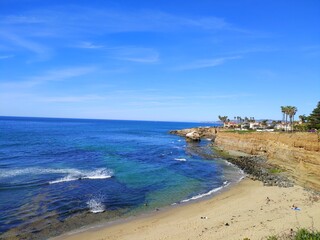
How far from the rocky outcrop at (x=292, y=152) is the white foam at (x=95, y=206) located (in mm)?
22321

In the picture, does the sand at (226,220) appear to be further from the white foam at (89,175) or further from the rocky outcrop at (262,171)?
the white foam at (89,175)

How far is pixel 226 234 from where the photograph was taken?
63.7 ft

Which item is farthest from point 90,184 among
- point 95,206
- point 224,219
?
point 224,219

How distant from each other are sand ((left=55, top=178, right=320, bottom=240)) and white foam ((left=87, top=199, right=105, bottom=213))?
355 centimetres

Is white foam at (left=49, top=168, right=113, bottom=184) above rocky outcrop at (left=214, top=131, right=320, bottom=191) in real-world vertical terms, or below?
below

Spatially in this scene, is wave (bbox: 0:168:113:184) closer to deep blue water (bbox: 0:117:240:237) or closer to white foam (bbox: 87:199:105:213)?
deep blue water (bbox: 0:117:240:237)

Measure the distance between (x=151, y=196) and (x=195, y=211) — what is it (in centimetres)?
619

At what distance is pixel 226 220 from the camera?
22625 mm

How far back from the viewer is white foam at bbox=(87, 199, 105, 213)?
25139mm

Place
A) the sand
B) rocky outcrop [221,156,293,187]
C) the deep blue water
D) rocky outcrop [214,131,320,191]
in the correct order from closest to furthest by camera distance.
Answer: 1. the sand
2. the deep blue water
3. rocky outcrop [221,156,293,187]
4. rocky outcrop [214,131,320,191]

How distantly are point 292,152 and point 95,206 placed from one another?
32522 mm

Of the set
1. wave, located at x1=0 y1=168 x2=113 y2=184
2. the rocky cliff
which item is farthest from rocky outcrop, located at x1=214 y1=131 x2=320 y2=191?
wave, located at x1=0 y1=168 x2=113 y2=184

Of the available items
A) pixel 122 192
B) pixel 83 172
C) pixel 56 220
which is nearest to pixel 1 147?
pixel 83 172

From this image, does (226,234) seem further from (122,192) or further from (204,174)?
(204,174)
